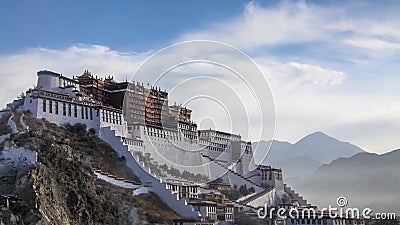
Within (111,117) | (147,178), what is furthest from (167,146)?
(147,178)

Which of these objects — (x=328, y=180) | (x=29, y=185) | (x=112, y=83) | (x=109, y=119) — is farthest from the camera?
(x=328, y=180)

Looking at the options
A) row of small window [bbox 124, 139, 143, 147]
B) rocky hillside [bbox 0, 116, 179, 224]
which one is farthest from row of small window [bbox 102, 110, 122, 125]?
rocky hillside [bbox 0, 116, 179, 224]

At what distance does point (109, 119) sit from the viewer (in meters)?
51.6

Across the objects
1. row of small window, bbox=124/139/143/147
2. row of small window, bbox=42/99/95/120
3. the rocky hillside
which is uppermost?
row of small window, bbox=42/99/95/120

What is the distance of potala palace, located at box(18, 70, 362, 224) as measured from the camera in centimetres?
4744

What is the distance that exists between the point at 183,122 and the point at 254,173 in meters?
10.2


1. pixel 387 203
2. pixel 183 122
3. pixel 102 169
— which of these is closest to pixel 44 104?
pixel 102 169

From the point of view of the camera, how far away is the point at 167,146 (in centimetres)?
5706

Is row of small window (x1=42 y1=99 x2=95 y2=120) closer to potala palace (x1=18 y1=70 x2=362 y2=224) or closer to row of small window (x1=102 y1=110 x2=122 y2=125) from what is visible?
potala palace (x1=18 y1=70 x2=362 y2=224)

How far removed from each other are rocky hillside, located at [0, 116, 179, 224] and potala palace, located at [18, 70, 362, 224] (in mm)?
1206

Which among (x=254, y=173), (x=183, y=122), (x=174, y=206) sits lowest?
(x=174, y=206)

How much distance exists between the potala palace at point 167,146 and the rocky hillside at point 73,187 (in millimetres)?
1206

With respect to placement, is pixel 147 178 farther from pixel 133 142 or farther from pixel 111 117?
pixel 111 117

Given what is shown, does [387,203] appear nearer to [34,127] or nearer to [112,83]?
[112,83]
